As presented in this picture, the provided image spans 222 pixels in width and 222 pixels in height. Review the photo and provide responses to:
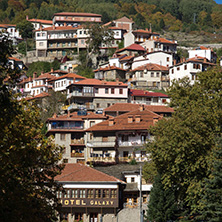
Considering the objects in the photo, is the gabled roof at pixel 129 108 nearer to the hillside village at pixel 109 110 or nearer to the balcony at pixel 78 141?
the hillside village at pixel 109 110

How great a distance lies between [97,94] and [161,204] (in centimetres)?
4351

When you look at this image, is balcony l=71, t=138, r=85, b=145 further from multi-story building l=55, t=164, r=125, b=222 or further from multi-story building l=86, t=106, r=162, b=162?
multi-story building l=55, t=164, r=125, b=222

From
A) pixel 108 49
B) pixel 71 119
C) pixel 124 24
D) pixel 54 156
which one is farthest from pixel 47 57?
pixel 54 156

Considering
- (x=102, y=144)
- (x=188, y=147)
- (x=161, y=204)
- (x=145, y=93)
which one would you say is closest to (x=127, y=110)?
(x=102, y=144)

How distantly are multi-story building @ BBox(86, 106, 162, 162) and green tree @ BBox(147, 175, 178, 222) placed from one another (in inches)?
758

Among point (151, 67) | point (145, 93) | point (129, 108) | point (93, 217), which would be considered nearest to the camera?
point (93, 217)

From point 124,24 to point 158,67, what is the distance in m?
40.3

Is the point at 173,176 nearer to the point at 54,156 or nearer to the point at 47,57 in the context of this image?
the point at 54,156

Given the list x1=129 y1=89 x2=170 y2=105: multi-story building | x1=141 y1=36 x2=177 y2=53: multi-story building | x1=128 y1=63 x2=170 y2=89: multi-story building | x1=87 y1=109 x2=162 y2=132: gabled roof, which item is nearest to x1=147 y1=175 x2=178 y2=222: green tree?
x1=87 y1=109 x2=162 y2=132: gabled roof

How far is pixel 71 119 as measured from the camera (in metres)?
74.2

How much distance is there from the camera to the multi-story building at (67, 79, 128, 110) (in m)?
89.4

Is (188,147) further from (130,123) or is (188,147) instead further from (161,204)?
(130,123)

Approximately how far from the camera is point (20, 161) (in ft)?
93.1

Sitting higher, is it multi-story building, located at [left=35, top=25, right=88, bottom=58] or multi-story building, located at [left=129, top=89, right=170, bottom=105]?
multi-story building, located at [left=35, top=25, right=88, bottom=58]
